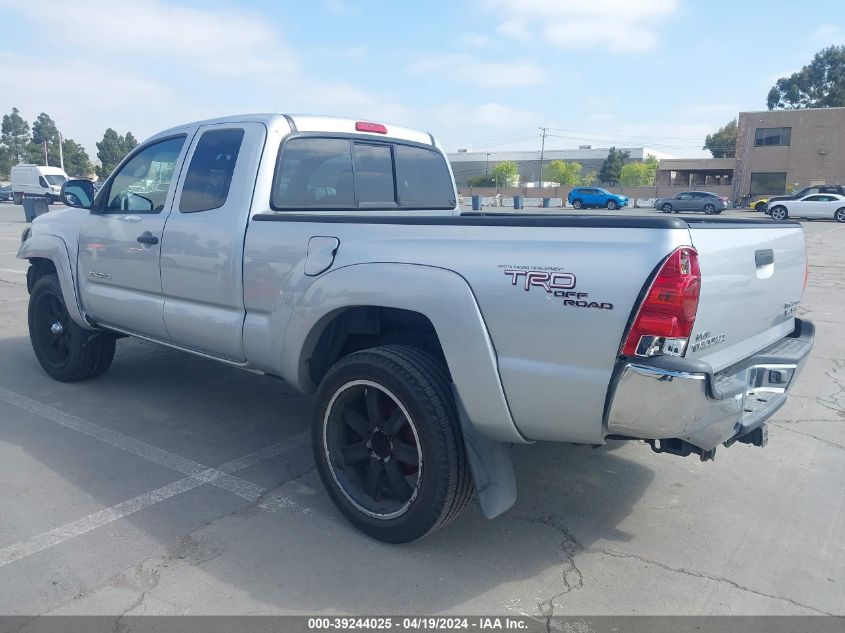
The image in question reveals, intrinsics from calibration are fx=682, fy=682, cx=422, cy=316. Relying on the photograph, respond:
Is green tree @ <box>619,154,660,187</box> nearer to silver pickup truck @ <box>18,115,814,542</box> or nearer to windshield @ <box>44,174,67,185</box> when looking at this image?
windshield @ <box>44,174,67,185</box>

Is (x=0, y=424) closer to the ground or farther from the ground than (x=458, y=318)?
closer to the ground

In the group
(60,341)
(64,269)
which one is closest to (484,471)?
(64,269)

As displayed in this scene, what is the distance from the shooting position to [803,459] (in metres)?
4.35

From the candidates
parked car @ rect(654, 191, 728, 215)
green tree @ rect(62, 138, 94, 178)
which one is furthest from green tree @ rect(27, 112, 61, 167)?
parked car @ rect(654, 191, 728, 215)

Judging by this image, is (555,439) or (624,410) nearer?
(624,410)

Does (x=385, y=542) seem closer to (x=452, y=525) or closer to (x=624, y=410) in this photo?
(x=452, y=525)

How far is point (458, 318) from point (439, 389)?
1.16ft

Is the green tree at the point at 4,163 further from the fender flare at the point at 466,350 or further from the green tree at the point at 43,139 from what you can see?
the fender flare at the point at 466,350

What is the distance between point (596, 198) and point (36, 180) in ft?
114

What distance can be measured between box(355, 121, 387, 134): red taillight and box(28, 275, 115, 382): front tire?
271 centimetres

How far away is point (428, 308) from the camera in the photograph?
2.95 meters

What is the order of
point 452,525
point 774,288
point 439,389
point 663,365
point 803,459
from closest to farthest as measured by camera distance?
point 663,365
point 439,389
point 774,288
point 452,525
point 803,459

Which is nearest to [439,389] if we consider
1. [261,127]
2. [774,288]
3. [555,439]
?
[555,439]

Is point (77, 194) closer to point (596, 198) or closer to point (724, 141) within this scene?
point (596, 198)
